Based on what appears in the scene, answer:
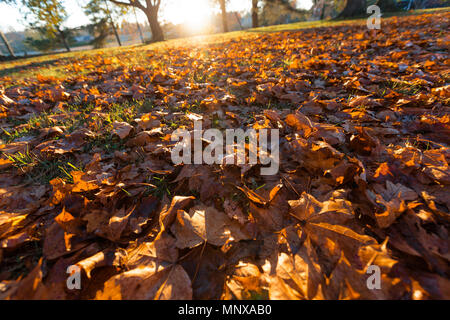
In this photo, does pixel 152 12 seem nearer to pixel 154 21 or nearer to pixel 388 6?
pixel 154 21

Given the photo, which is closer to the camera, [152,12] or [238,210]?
[238,210]

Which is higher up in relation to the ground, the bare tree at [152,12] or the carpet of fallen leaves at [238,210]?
the bare tree at [152,12]

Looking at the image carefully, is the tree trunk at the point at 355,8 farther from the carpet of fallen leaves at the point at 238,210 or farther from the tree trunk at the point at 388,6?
the carpet of fallen leaves at the point at 238,210

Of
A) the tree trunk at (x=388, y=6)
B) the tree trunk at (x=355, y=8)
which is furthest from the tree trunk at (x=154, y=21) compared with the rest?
the tree trunk at (x=388, y=6)

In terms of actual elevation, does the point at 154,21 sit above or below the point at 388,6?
above

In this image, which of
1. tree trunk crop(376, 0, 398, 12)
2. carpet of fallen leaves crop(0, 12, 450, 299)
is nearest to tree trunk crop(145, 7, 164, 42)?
carpet of fallen leaves crop(0, 12, 450, 299)

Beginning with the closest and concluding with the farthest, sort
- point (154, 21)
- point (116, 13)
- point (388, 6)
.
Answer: point (388, 6) < point (154, 21) < point (116, 13)

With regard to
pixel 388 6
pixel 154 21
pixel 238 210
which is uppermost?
pixel 154 21

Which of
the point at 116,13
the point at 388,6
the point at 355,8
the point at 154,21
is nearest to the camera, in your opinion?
the point at 355,8

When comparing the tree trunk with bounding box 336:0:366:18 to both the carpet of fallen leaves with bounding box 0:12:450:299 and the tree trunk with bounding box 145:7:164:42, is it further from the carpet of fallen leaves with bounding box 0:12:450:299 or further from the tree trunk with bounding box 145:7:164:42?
the carpet of fallen leaves with bounding box 0:12:450:299

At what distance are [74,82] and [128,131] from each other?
8.34 feet

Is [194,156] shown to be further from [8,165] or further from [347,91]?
[347,91]

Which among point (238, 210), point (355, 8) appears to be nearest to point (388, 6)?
point (355, 8)

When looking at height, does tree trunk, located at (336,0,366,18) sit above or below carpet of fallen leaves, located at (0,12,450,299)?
above
